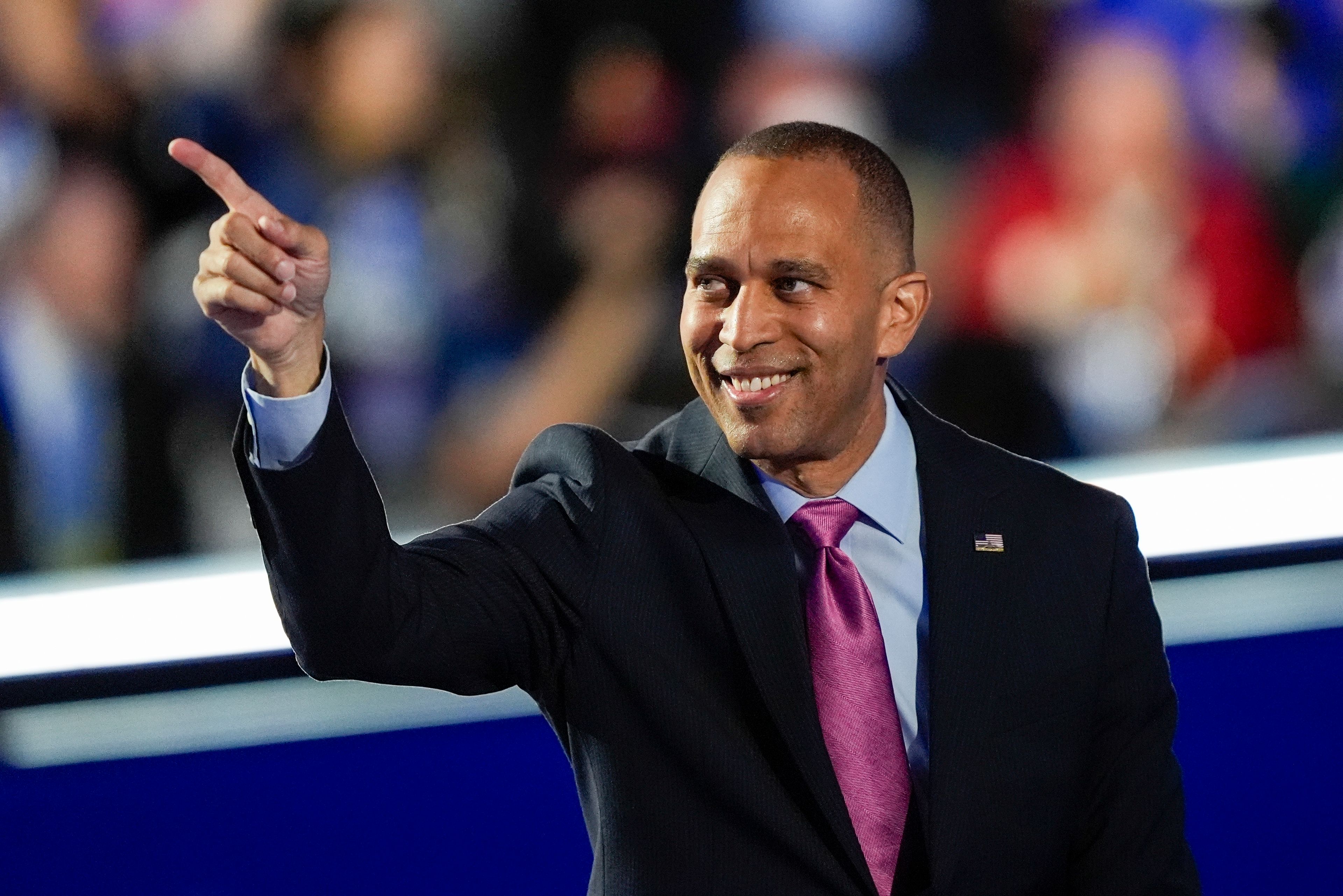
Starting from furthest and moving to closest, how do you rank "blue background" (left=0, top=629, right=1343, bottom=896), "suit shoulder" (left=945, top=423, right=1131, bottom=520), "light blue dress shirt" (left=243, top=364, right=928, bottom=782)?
"blue background" (left=0, top=629, right=1343, bottom=896)
"suit shoulder" (left=945, top=423, right=1131, bottom=520)
"light blue dress shirt" (left=243, top=364, right=928, bottom=782)

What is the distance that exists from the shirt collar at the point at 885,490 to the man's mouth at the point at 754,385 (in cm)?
10

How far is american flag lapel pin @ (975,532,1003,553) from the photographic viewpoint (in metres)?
1.54

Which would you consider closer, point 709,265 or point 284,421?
point 284,421

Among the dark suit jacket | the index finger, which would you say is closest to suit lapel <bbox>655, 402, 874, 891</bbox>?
the dark suit jacket

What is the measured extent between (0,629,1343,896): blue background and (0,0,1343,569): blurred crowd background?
1.37 ft

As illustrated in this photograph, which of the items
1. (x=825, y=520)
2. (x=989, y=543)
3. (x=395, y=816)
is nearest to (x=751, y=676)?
(x=825, y=520)

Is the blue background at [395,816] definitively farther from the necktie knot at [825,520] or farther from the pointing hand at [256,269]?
the pointing hand at [256,269]

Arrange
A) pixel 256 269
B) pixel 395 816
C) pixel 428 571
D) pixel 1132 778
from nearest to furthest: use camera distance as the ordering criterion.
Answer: pixel 256 269
pixel 428 571
pixel 1132 778
pixel 395 816

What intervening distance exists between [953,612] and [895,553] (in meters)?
0.10

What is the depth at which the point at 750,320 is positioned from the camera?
1456mm

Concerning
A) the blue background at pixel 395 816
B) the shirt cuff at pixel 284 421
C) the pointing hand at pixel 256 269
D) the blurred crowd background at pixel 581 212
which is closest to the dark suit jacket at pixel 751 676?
the shirt cuff at pixel 284 421

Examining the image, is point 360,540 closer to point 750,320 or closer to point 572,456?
point 572,456

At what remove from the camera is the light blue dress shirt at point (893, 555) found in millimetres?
1492

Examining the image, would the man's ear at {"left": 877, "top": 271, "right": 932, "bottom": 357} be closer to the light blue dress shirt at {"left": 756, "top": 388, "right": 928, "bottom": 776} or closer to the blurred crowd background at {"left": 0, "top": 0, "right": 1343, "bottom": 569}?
the light blue dress shirt at {"left": 756, "top": 388, "right": 928, "bottom": 776}
